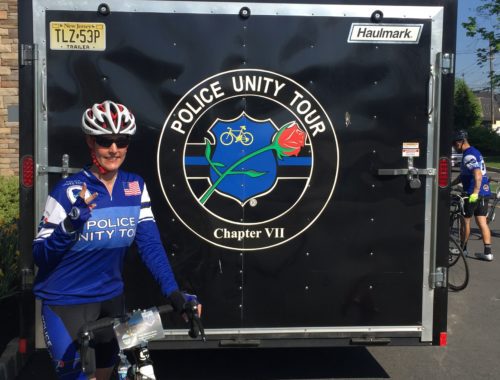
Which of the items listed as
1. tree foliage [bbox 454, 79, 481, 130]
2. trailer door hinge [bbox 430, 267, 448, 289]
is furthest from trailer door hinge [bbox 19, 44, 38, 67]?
tree foliage [bbox 454, 79, 481, 130]

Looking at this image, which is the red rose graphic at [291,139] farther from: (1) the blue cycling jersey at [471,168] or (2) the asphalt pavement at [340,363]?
(1) the blue cycling jersey at [471,168]

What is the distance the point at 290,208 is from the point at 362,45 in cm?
114

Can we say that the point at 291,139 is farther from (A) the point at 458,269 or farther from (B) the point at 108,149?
(A) the point at 458,269

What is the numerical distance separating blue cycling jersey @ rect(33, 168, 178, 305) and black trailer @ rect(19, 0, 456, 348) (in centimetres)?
85

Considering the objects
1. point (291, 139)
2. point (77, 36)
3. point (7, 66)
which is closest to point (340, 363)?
point (291, 139)

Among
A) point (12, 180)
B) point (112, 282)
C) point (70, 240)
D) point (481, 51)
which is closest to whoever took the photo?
point (70, 240)

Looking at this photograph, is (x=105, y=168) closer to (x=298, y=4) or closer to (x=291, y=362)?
(x=298, y=4)

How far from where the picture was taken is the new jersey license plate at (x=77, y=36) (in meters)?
3.76

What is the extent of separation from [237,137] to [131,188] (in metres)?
1.01

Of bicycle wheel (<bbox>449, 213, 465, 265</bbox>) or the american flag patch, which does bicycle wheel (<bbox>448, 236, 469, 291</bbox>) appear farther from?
the american flag patch

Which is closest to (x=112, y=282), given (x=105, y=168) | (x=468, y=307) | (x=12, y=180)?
(x=105, y=168)

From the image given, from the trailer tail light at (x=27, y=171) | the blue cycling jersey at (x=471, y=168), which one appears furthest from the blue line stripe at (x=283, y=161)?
the blue cycling jersey at (x=471, y=168)

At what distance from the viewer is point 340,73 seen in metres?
3.94

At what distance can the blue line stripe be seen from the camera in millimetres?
3891
